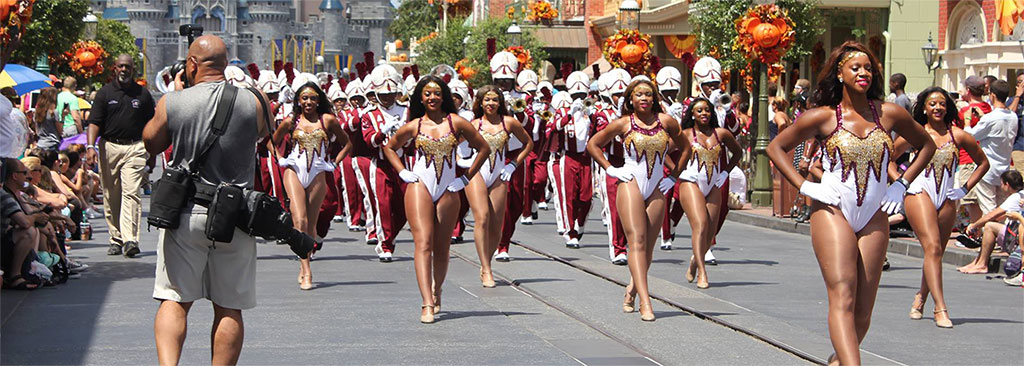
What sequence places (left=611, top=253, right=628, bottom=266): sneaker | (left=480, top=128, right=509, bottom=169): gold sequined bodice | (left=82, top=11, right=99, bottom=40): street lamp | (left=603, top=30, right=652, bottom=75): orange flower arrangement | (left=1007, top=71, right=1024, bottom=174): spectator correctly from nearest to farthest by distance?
(left=480, top=128, right=509, bottom=169): gold sequined bodice, (left=611, top=253, right=628, bottom=266): sneaker, (left=1007, top=71, right=1024, bottom=174): spectator, (left=603, top=30, right=652, bottom=75): orange flower arrangement, (left=82, top=11, right=99, bottom=40): street lamp

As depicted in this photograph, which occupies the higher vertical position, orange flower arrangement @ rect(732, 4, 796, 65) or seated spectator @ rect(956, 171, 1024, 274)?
orange flower arrangement @ rect(732, 4, 796, 65)

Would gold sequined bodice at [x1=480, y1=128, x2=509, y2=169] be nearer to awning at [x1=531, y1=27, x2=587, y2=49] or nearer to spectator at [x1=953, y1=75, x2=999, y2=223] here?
spectator at [x1=953, y1=75, x2=999, y2=223]

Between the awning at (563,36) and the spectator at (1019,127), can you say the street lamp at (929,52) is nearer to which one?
the spectator at (1019,127)

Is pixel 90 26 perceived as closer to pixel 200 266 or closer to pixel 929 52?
pixel 929 52

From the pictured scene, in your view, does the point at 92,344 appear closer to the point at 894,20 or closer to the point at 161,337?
the point at 161,337

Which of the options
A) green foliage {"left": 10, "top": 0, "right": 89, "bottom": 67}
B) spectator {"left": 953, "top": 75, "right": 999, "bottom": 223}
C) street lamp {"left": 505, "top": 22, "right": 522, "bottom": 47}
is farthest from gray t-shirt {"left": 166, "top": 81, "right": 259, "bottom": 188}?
green foliage {"left": 10, "top": 0, "right": 89, "bottom": 67}

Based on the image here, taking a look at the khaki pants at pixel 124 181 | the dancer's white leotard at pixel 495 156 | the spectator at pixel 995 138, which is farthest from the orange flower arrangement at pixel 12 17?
the spectator at pixel 995 138

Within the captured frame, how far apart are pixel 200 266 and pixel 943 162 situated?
19.2 feet

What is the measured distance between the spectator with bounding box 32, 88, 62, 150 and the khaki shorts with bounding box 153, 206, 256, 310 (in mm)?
12743

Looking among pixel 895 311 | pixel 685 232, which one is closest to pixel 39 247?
pixel 895 311

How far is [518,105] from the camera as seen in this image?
16000 millimetres

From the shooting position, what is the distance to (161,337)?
677 centimetres

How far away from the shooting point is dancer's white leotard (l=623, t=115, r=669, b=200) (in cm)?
1054

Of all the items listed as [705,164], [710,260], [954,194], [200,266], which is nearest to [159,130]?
[200,266]
